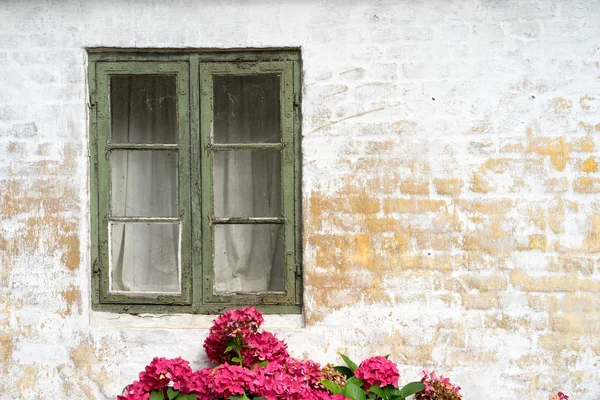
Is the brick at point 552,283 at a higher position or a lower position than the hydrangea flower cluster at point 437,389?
higher

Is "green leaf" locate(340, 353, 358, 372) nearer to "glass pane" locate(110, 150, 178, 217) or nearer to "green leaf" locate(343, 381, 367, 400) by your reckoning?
"green leaf" locate(343, 381, 367, 400)

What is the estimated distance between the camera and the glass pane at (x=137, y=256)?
4363 millimetres

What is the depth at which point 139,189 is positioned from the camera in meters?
4.38

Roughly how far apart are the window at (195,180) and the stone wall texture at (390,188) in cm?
10

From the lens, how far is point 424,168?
13.6 feet

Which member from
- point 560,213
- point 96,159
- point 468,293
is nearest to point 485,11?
point 560,213

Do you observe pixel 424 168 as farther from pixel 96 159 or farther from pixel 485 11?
pixel 96 159

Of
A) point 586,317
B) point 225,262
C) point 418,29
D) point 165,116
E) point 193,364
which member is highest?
point 418,29

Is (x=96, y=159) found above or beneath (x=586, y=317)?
above

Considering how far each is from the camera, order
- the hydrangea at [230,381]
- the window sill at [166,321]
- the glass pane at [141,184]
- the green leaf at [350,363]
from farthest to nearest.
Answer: the glass pane at [141,184] < the window sill at [166,321] < the green leaf at [350,363] < the hydrangea at [230,381]

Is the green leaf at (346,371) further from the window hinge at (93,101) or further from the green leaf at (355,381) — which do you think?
the window hinge at (93,101)

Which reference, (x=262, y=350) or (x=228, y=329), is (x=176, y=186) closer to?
(x=228, y=329)

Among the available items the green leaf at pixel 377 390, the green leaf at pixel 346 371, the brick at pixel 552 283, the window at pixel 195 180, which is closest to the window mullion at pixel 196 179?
the window at pixel 195 180

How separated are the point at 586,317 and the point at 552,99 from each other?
1.18m
